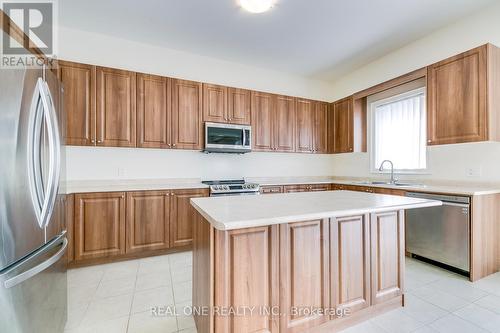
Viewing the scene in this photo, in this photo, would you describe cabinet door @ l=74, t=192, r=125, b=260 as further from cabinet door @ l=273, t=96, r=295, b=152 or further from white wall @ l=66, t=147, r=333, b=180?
cabinet door @ l=273, t=96, r=295, b=152

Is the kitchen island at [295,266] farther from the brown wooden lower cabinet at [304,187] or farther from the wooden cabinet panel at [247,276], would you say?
the brown wooden lower cabinet at [304,187]

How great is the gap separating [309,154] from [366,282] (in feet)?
10.5

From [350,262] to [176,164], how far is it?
279 centimetres

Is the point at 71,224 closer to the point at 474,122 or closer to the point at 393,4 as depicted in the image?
the point at 393,4

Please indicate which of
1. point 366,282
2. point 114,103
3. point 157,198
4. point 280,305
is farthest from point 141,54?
point 366,282

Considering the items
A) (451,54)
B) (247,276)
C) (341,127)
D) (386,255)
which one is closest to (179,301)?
(247,276)

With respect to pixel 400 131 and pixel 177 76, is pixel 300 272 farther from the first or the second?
pixel 177 76

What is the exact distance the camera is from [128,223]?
2742mm

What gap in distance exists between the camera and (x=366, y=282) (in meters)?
1.63

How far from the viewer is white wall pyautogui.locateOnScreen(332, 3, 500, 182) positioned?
2.52m

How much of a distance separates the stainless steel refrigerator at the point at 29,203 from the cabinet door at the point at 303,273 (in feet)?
4.14

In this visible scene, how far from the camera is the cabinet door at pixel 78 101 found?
8.81 ft

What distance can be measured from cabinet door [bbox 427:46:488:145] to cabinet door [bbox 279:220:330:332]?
2.22 metres

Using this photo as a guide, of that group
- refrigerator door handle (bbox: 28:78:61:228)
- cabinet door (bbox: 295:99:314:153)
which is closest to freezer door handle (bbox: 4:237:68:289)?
refrigerator door handle (bbox: 28:78:61:228)
